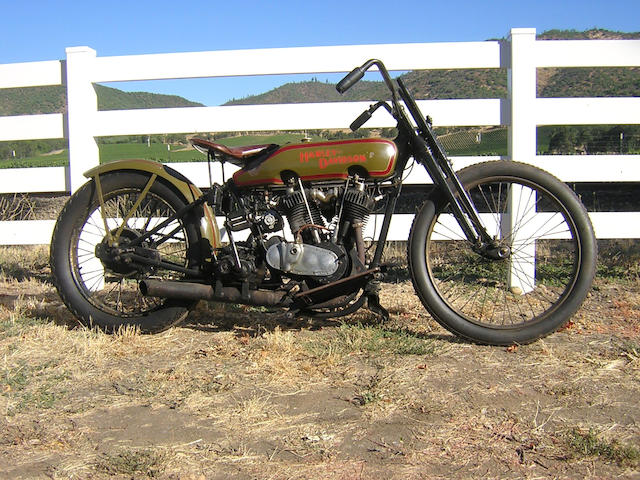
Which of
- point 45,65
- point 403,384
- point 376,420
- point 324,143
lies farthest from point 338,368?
point 45,65

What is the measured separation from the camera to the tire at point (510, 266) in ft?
12.0

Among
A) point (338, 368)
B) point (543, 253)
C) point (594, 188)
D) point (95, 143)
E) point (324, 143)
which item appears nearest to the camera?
point (338, 368)

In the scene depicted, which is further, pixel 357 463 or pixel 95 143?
pixel 95 143

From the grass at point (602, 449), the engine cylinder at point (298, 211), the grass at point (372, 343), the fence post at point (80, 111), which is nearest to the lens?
the grass at point (602, 449)

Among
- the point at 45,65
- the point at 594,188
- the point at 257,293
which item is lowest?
the point at 257,293

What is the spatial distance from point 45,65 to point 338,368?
3.75 metres

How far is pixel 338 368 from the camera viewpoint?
3.40m

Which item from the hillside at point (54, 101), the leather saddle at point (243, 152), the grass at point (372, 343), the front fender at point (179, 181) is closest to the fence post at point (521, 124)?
the grass at point (372, 343)

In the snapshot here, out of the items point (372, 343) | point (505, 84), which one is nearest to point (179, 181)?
point (372, 343)

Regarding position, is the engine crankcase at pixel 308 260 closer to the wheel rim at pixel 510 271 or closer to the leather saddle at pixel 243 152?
the leather saddle at pixel 243 152

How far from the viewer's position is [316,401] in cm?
303

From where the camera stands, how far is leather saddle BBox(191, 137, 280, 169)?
3.75 meters

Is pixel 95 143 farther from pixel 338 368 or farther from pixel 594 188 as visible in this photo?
pixel 594 188

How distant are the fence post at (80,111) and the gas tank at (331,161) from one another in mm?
2200
